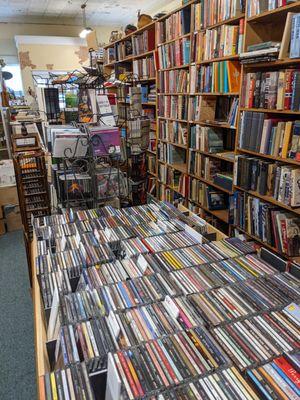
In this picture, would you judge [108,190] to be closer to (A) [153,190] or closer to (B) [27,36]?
A: (A) [153,190]

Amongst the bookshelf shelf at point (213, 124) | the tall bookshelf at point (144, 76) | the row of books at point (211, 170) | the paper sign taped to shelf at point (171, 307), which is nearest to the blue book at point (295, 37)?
the bookshelf shelf at point (213, 124)

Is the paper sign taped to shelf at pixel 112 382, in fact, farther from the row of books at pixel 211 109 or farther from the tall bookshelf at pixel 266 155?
the row of books at pixel 211 109

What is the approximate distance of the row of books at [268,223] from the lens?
6.70 feet

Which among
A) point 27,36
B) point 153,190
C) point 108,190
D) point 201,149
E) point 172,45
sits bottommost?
point 153,190

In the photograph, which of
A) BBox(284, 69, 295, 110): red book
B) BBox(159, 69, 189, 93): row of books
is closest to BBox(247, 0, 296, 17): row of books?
BBox(284, 69, 295, 110): red book

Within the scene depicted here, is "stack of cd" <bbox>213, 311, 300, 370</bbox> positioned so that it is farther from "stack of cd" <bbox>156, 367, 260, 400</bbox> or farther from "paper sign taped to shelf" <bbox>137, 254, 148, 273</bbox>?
"paper sign taped to shelf" <bbox>137, 254, 148, 273</bbox>

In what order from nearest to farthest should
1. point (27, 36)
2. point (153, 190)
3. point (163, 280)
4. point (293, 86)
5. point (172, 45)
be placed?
point (163, 280)
point (293, 86)
point (172, 45)
point (153, 190)
point (27, 36)

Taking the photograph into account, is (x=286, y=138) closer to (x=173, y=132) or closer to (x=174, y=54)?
(x=173, y=132)

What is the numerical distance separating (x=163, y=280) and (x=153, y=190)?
308 centimetres

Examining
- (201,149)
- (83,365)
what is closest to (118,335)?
(83,365)

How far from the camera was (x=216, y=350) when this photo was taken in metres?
0.86

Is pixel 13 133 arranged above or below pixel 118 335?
above

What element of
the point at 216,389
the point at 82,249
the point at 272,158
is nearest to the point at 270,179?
the point at 272,158

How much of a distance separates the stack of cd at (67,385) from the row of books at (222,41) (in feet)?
7.46
